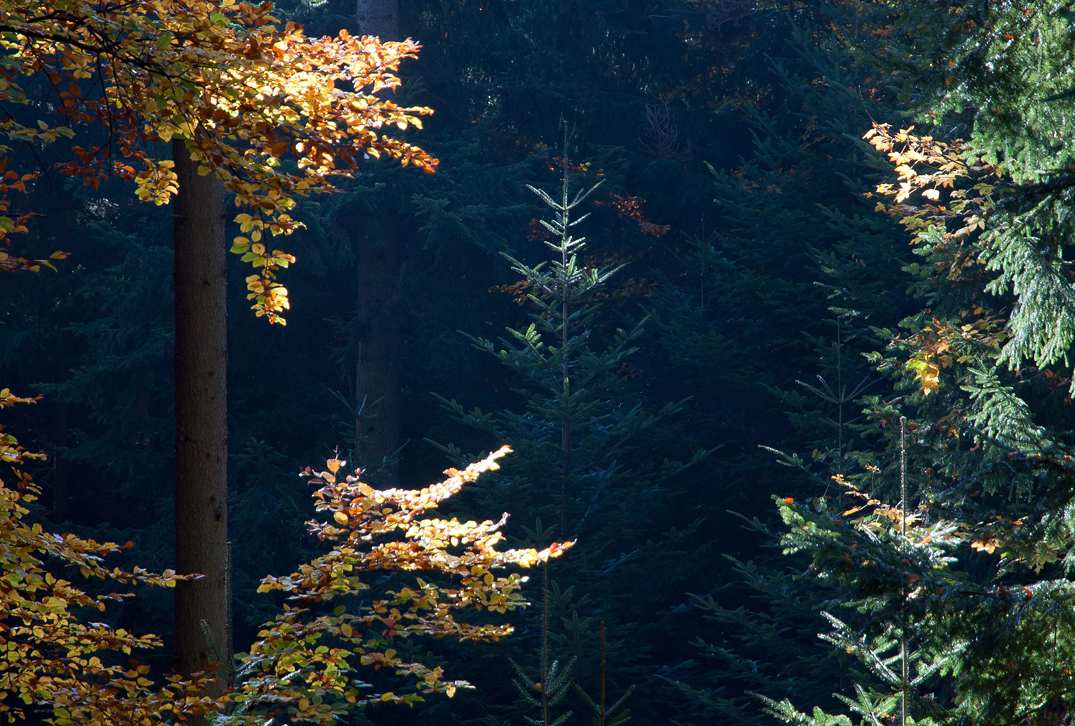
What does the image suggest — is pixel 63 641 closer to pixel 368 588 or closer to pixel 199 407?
pixel 199 407

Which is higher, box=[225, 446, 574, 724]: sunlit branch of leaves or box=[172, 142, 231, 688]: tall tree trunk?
box=[172, 142, 231, 688]: tall tree trunk

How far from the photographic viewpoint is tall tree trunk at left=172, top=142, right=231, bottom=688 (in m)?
4.54

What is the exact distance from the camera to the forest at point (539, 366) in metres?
3.66

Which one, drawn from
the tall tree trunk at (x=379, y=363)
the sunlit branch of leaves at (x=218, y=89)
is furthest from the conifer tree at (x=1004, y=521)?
the tall tree trunk at (x=379, y=363)

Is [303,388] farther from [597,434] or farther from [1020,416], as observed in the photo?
[1020,416]

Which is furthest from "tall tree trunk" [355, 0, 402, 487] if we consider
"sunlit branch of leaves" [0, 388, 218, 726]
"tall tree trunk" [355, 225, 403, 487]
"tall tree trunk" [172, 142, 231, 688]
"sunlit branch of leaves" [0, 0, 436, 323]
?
"sunlit branch of leaves" [0, 0, 436, 323]

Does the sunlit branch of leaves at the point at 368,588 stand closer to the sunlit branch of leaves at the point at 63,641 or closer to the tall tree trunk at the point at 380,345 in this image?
the sunlit branch of leaves at the point at 63,641

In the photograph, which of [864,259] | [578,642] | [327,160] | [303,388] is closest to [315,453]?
[303,388]

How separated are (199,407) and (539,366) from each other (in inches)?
228

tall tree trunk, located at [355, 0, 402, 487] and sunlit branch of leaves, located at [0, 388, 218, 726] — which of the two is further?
tall tree trunk, located at [355, 0, 402, 487]

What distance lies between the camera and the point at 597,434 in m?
10.7

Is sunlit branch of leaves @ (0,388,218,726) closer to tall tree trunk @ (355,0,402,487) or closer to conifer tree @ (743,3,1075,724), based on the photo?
conifer tree @ (743,3,1075,724)

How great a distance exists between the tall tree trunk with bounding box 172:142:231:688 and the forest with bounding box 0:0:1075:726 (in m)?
0.02

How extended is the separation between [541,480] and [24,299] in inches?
423
